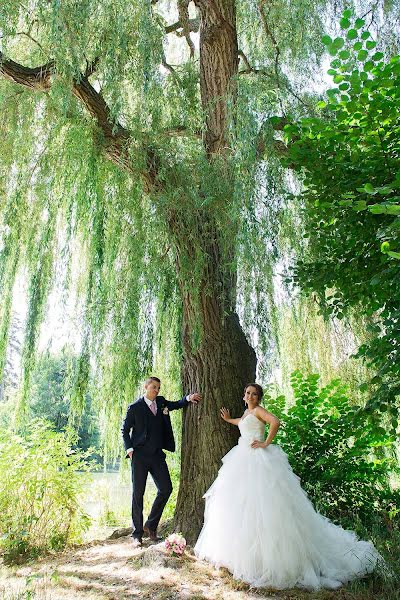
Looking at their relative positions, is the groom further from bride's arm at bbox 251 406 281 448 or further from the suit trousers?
bride's arm at bbox 251 406 281 448

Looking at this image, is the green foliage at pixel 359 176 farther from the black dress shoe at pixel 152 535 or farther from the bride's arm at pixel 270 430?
the black dress shoe at pixel 152 535

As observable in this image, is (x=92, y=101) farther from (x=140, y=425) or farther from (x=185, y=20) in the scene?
(x=140, y=425)

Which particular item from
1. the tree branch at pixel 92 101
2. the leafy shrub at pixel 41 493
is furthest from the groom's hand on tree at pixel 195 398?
the tree branch at pixel 92 101

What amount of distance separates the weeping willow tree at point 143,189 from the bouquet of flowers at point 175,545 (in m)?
0.32

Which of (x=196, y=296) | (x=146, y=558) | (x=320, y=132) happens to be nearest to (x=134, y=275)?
(x=196, y=296)

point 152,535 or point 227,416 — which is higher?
point 227,416

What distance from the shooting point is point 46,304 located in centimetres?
444

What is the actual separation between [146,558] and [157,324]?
1.66 meters

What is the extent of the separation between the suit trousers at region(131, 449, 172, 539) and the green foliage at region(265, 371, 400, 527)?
3.66 feet

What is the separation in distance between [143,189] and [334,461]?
2616 mm

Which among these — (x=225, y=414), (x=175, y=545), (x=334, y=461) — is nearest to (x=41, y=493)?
(x=175, y=545)

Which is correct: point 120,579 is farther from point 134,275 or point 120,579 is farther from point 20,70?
point 20,70

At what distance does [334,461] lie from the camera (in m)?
4.48

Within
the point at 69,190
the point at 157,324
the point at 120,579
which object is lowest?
the point at 120,579
